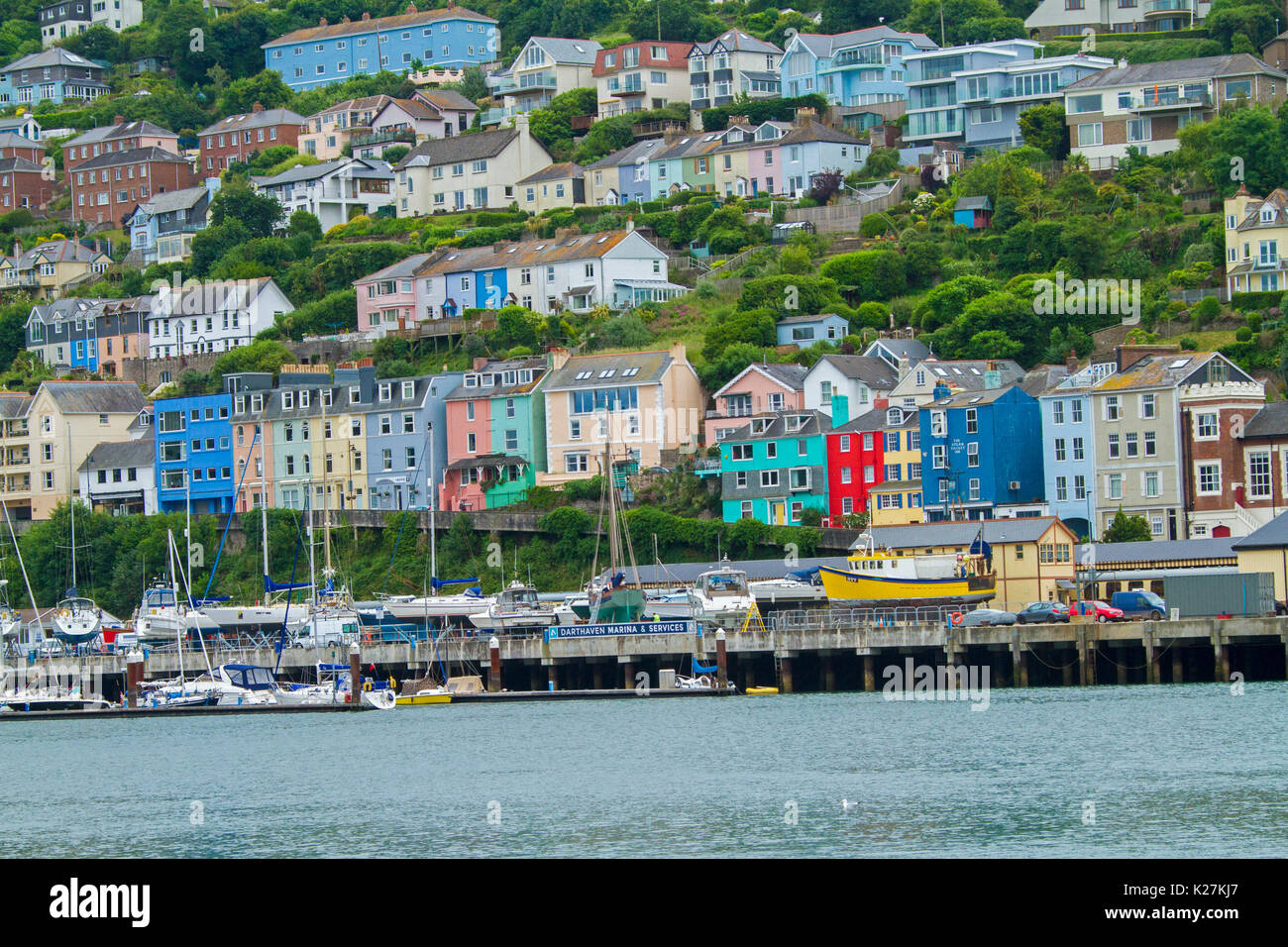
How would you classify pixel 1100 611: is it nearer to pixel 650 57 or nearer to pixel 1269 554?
pixel 1269 554

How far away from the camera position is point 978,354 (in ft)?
292

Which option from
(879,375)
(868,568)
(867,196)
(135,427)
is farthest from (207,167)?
(868,568)

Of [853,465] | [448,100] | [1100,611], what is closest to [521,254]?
[853,465]

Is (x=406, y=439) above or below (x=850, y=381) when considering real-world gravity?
below

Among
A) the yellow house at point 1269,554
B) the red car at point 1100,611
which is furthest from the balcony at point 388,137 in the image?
the yellow house at point 1269,554

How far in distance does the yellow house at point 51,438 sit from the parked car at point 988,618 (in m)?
59.3

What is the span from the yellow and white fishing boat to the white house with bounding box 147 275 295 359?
5748 centimetres

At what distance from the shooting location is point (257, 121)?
154 m

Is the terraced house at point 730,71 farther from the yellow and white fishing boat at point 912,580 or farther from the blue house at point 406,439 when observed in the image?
the yellow and white fishing boat at point 912,580

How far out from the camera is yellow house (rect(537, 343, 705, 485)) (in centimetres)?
9175

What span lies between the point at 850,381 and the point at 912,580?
1874 centimetres

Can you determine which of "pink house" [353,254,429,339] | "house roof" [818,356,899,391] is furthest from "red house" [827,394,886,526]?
"pink house" [353,254,429,339]

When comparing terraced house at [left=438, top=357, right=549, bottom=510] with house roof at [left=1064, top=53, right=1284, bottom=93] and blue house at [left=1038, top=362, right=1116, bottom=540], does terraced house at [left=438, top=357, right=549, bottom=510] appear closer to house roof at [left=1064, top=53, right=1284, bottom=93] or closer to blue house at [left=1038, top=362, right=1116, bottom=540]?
blue house at [left=1038, top=362, right=1116, bottom=540]
